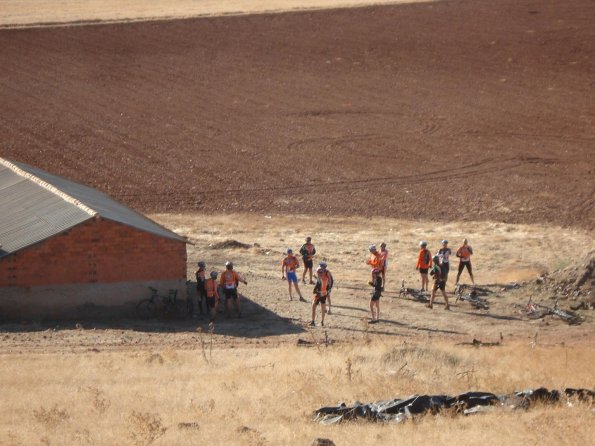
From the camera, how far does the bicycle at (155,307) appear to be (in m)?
25.4

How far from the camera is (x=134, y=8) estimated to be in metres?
67.9

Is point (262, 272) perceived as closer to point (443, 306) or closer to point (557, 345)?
point (443, 306)

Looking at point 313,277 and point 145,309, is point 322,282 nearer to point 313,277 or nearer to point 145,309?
point 145,309

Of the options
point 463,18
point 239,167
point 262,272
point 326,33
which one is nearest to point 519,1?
point 463,18

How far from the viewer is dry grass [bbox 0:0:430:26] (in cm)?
6359

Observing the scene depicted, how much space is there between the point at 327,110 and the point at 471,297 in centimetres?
2330

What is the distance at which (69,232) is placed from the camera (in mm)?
25156

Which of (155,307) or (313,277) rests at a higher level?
(313,277)

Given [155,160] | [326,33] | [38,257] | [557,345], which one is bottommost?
[557,345]

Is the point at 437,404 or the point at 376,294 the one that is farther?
the point at 376,294

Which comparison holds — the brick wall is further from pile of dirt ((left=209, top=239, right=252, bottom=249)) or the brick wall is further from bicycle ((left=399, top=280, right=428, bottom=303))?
pile of dirt ((left=209, top=239, right=252, bottom=249))

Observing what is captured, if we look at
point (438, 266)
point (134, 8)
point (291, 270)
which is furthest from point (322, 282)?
point (134, 8)

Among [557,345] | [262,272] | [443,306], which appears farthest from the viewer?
[262,272]

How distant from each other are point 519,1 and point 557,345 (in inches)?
1693
